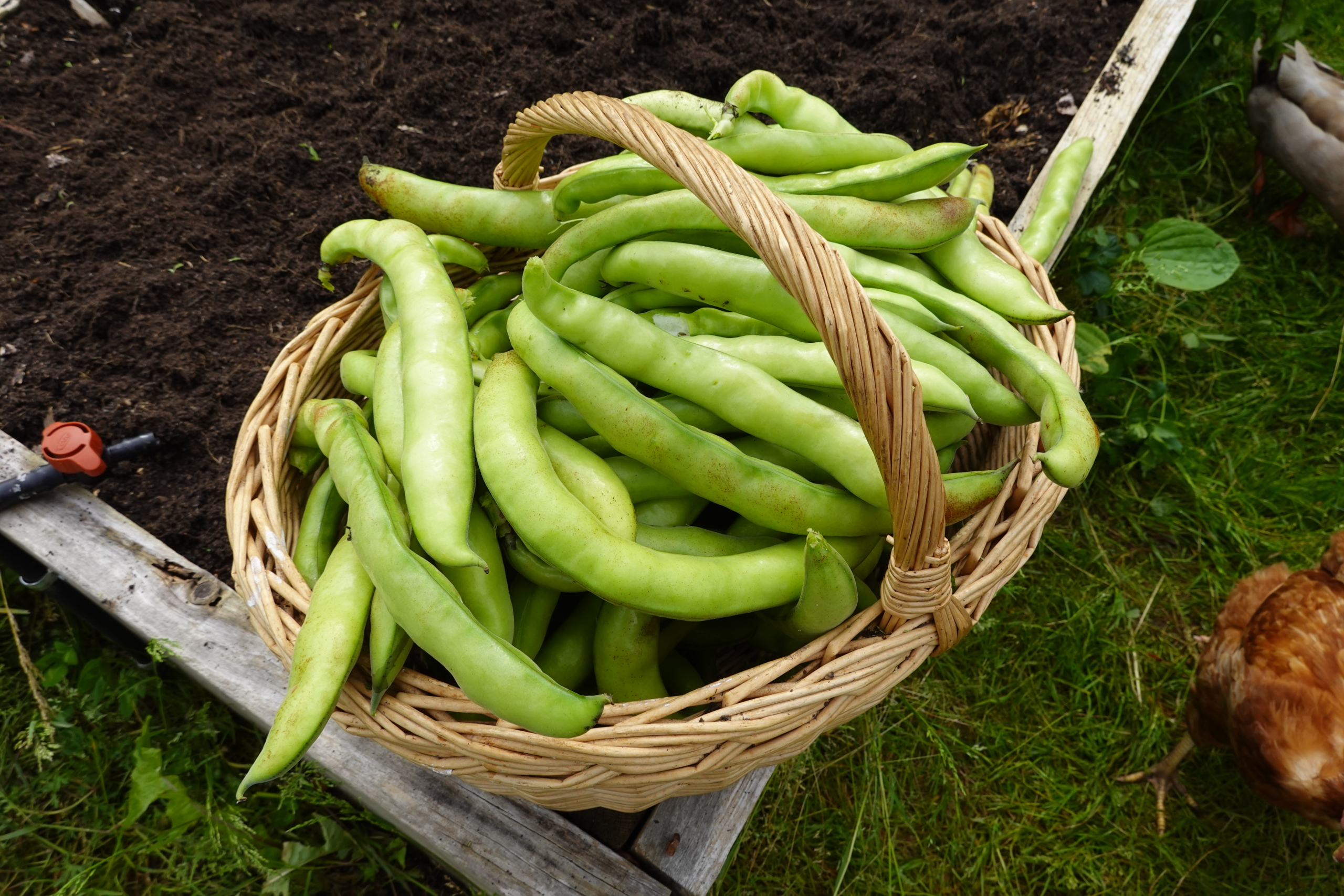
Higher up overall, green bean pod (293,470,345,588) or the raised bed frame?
green bean pod (293,470,345,588)

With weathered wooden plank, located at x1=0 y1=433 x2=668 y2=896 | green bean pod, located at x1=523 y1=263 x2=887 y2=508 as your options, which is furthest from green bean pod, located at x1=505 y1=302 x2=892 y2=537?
weathered wooden plank, located at x1=0 y1=433 x2=668 y2=896

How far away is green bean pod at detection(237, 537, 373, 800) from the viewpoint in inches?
38.6

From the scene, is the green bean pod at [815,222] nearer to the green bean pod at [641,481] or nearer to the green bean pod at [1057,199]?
the green bean pod at [641,481]

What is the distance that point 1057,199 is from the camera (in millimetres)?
1962

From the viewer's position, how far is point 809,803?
5.98 feet

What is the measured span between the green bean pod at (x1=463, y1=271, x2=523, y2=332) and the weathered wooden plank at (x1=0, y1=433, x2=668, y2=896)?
0.80 m

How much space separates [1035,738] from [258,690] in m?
1.71

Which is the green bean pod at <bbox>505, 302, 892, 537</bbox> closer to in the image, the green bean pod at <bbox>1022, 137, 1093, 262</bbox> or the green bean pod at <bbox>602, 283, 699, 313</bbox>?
the green bean pod at <bbox>602, 283, 699, 313</bbox>

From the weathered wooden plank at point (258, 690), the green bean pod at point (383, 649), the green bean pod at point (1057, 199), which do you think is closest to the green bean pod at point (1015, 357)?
the green bean pod at point (1057, 199)

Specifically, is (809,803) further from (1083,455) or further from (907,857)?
(1083,455)

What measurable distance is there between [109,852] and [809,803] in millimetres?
1494

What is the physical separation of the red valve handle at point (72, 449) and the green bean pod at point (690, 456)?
118cm

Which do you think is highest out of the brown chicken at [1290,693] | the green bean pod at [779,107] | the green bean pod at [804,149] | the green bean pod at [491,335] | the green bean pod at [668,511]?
the green bean pod at [779,107]

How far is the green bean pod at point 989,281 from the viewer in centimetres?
137
